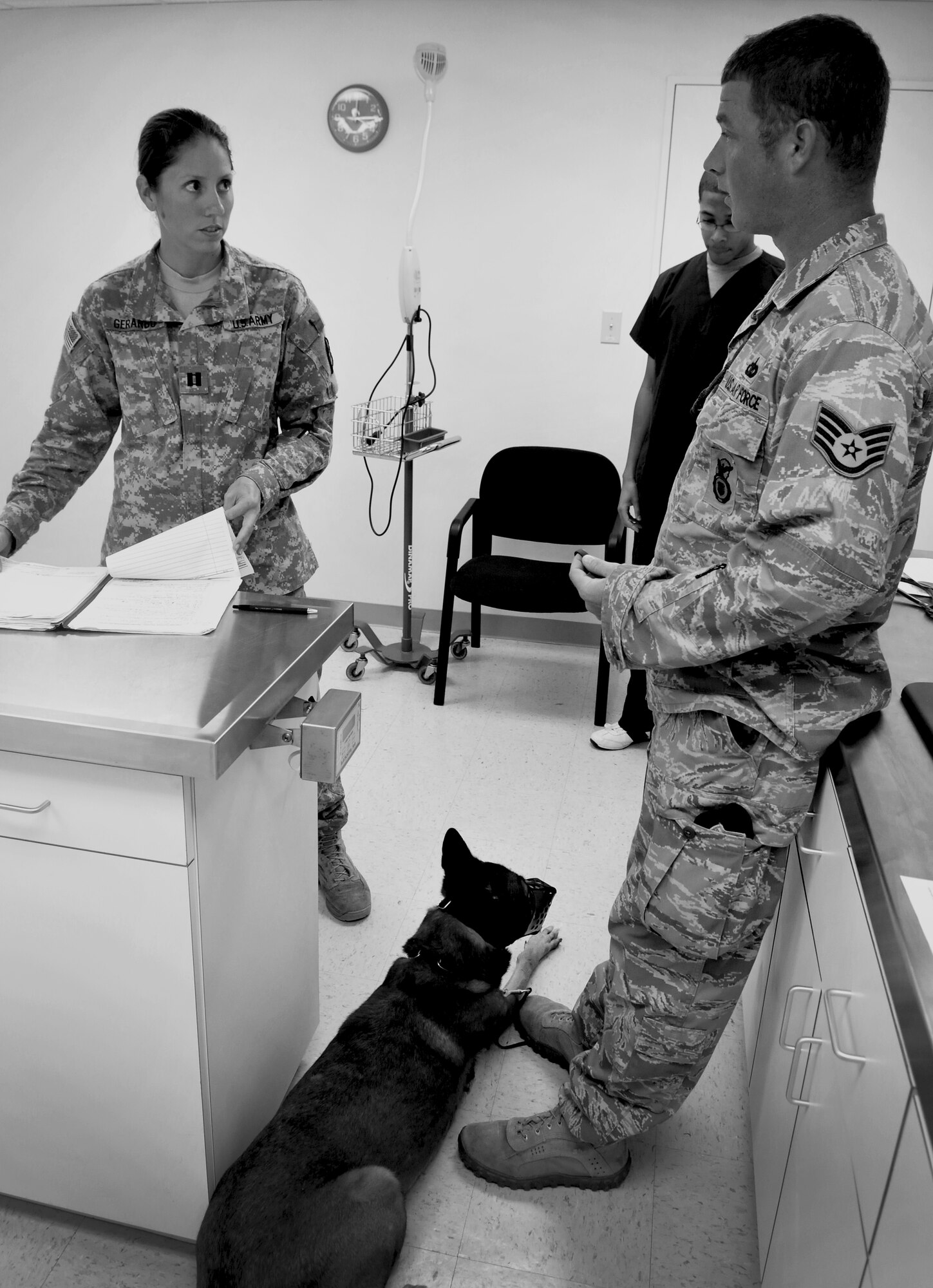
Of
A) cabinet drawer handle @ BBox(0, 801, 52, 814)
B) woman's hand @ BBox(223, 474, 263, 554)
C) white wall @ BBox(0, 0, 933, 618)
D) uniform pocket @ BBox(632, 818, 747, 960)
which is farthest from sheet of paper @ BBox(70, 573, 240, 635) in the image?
white wall @ BBox(0, 0, 933, 618)

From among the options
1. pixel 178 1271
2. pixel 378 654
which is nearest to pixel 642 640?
pixel 178 1271

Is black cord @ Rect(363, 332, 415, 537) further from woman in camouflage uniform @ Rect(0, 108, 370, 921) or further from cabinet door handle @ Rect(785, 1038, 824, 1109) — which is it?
cabinet door handle @ Rect(785, 1038, 824, 1109)

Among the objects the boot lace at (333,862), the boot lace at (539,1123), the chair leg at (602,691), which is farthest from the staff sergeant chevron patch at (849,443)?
the chair leg at (602,691)

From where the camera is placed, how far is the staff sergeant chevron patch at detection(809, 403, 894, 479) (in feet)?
3.50

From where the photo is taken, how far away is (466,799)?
2.85 m

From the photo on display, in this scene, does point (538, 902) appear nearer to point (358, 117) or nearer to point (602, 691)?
point (602, 691)

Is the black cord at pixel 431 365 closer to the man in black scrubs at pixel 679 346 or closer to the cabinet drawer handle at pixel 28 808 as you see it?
the man in black scrubs at pixel 679 346

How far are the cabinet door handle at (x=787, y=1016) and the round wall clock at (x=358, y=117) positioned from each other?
3.37 metres

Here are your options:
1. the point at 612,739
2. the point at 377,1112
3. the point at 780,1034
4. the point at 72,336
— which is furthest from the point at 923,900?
the point at 612,739

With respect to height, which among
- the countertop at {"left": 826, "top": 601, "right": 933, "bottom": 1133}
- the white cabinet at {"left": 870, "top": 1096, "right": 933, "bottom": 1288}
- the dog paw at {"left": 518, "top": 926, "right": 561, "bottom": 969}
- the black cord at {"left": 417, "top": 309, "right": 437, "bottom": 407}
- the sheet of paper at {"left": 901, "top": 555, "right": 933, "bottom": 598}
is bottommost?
the dog paw at {"left": 518, "top": 926, "right": 561, "bottom": 969}

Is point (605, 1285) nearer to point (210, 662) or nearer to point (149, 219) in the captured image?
point (210, 662)

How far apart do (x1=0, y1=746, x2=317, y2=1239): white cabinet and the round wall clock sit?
2946 millimetres

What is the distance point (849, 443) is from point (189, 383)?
4.28ft

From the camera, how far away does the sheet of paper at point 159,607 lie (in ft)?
4.85
